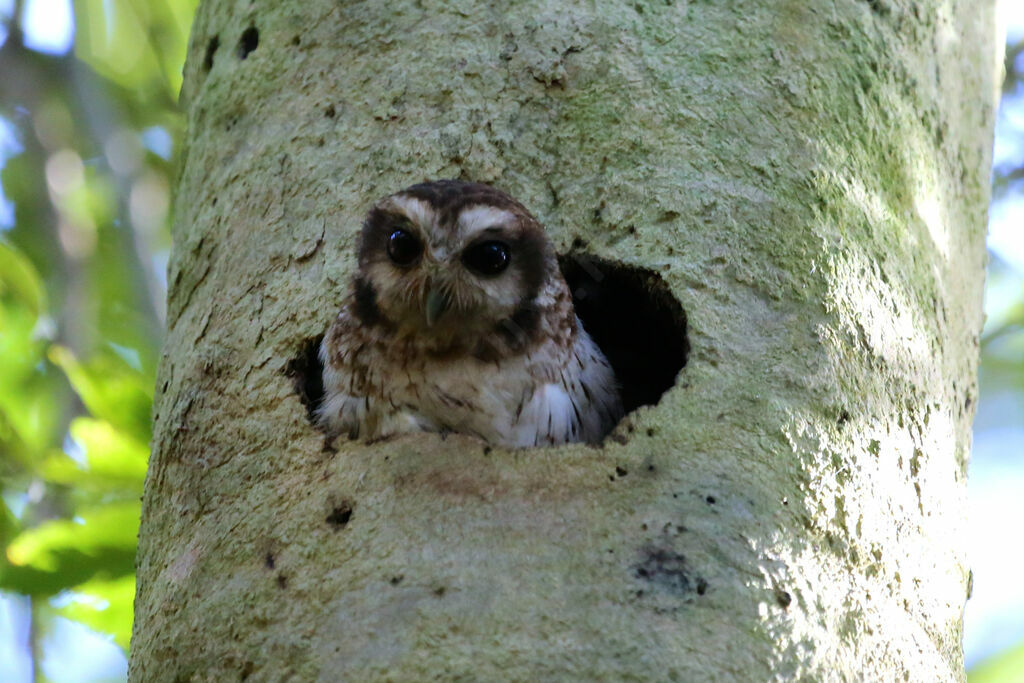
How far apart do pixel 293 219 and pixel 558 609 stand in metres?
1.35

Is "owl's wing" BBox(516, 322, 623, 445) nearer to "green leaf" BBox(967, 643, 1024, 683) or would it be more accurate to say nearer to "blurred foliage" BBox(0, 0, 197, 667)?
"blurred foliage" BBox(0, 0, 197, 667)

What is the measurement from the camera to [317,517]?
229 cm

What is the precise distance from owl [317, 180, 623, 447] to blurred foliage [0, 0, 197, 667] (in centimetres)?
78

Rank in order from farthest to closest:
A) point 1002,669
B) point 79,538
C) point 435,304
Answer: point 1002,669, point 79,538, point 435,304

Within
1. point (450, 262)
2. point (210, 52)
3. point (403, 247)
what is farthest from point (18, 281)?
point (450, 262)

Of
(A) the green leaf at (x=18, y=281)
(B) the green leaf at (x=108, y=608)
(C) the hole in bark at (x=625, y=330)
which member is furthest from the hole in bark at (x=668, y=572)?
(A) the green leaf at (x=18, y=281)

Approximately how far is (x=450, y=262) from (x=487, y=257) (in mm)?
97

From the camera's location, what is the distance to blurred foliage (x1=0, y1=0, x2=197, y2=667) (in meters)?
3.09

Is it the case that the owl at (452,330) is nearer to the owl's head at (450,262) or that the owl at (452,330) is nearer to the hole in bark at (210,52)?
the owl's head at (450,262)

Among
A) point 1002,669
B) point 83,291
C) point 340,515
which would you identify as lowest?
point 340,515

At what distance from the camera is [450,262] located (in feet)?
9.16

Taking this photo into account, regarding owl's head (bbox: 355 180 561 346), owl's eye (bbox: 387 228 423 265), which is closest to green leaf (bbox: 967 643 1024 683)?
owl's head (bbox: 355 180 561 346)

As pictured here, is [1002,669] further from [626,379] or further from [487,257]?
[487,257]

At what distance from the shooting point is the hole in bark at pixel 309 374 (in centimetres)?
265
